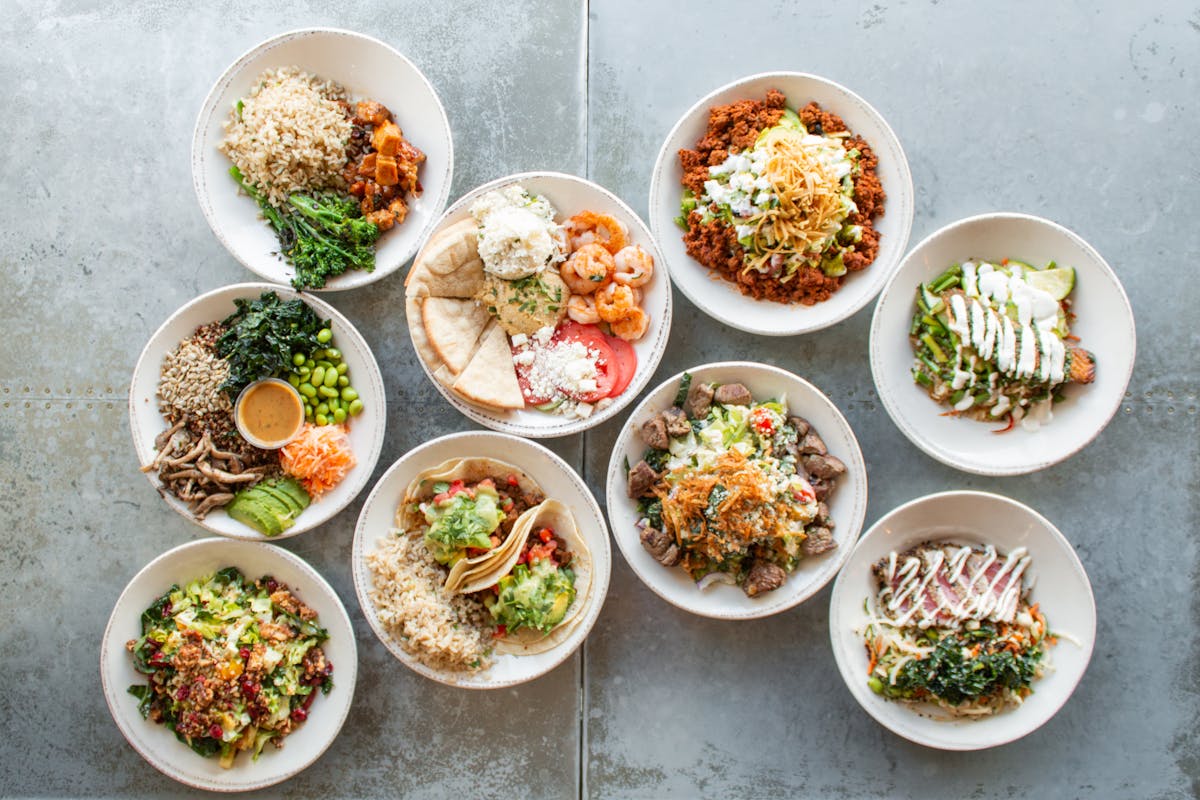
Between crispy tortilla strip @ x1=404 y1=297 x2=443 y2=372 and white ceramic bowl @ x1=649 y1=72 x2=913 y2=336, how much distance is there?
3.76ft

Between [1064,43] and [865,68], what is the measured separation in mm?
979

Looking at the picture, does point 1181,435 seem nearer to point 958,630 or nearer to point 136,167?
point 958,630

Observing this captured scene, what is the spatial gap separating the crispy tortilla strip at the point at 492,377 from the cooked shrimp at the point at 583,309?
1.09ft

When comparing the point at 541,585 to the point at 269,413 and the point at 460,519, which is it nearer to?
the point at 460,519

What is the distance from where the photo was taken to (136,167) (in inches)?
174

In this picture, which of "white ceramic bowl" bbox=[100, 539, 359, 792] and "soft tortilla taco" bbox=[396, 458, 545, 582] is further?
"white ceramic bowl" bbox=[100, 539, 359, 792]

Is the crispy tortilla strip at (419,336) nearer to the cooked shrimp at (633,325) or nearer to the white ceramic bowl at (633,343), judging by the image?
the white ceramic bowl at (633,343)

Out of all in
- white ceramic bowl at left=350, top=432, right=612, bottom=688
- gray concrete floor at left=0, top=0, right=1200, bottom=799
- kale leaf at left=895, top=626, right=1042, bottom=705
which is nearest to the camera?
kale leaf at left=895, top=626, right=1042, bottom=705

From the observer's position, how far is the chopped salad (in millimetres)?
3848

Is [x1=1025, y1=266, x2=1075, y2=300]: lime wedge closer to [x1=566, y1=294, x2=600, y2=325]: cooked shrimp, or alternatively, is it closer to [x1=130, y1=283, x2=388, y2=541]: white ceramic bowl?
[x1=566, y1=294, x2=600, y2=325]: cooked shrimp

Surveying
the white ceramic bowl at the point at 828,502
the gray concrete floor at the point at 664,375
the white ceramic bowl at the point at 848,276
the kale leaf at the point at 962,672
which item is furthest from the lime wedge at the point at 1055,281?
the kale leaf at the point at 962,672

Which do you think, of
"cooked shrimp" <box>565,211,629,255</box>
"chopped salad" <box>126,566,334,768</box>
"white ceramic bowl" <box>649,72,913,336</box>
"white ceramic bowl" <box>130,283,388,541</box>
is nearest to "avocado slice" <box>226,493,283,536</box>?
"white ceramic bowl" <box>130,283,388,541</box>

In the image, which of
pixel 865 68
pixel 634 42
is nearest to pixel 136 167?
Answer: pixel 634 42

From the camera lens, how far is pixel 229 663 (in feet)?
12.7
